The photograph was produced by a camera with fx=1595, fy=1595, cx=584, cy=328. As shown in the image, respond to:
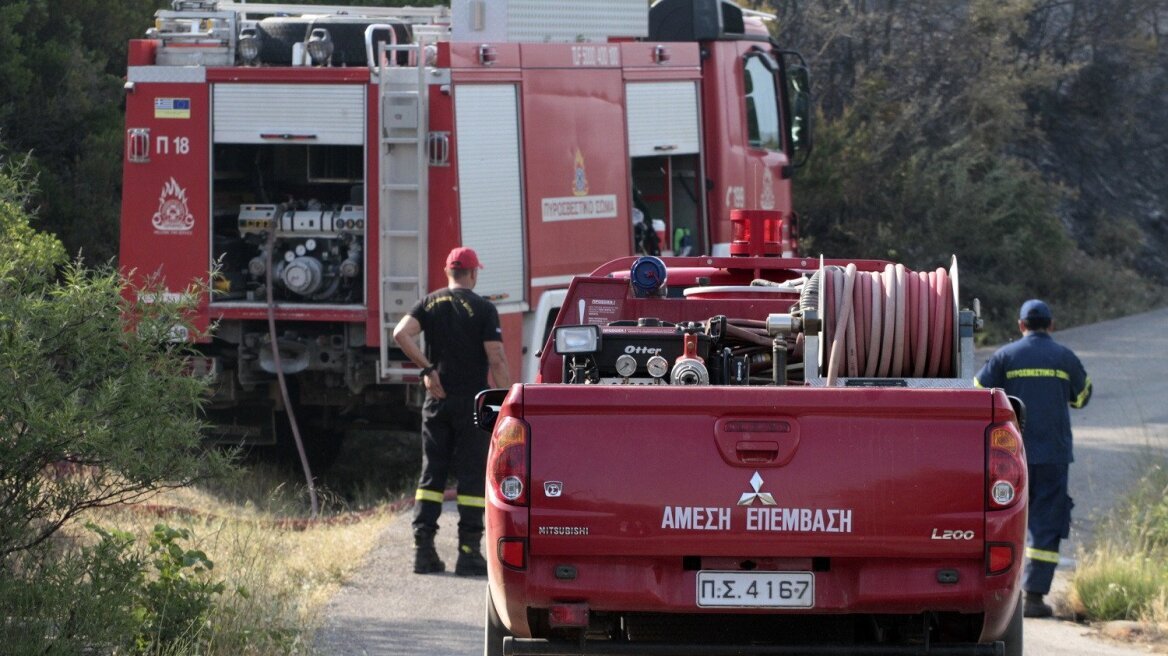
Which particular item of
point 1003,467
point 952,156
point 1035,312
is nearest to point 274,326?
point 1035,312

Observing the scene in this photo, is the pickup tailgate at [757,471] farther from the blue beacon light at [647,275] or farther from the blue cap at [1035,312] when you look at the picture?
the blue cap at [1035,312]

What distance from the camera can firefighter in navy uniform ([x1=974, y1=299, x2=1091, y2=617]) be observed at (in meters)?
7.87

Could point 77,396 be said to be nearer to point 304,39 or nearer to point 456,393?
point 456,393

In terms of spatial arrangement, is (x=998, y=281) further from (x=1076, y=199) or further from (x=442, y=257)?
(x=442, y=257)

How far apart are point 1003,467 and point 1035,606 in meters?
3.36

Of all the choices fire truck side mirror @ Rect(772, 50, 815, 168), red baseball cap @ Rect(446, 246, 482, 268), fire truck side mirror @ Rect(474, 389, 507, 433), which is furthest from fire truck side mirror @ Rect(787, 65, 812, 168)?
fire truck side mirror @ Rect(474, 389, 507, 433)

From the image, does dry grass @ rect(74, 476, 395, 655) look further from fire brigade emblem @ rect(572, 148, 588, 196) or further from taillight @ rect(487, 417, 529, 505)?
fire brigade emblem @ rect(572, 148, 588, 196)

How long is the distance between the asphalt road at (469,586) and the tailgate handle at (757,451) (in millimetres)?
2195

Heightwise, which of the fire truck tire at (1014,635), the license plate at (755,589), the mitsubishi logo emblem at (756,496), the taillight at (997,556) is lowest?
the fire truck tire at (1014,635)

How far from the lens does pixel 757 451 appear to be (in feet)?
15.8

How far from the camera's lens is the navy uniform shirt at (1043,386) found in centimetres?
798

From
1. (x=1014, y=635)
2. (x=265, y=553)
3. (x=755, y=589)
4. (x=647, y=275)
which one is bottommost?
(x=265, y=553)

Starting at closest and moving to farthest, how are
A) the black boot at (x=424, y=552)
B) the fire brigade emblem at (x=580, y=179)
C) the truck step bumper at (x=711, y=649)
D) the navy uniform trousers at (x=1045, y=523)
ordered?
the truck step bumper at (x=711, y=649)
the navy uniform trousers at (x=1045, y=523)
the black boot at (x=424, y=552)
the fire brigade emblem at (x=580, y=179)

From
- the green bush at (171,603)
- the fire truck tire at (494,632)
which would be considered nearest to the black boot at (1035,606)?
the fire truck tire at (494,632)
